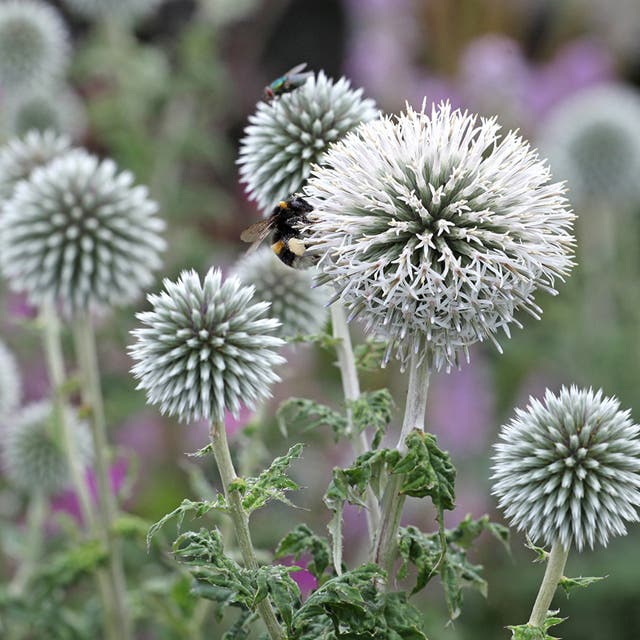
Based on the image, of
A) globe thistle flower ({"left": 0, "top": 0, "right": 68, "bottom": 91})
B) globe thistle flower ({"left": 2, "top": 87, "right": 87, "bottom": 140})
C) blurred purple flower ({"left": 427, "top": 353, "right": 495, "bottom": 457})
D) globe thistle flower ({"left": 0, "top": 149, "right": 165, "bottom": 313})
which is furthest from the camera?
blurred purple flower ({"left": 427, "top": 353, "right": 495, "bottom": 457})

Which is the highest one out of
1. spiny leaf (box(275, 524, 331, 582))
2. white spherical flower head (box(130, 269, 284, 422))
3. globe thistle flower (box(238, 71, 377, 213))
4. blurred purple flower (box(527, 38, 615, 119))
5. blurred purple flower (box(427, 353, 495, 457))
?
blurred purple flower (box(527, 38, 615, 119))

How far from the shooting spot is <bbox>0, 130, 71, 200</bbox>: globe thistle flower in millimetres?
3844

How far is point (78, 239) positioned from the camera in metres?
3.36

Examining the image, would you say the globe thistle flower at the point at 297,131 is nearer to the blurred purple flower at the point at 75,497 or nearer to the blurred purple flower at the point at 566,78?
the blurred purple flower at the point at 75,497

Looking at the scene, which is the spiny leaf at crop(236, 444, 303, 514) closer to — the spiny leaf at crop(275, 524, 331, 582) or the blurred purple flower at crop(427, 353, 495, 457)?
the spiny leaf at crop(275, 524, 331, 582)

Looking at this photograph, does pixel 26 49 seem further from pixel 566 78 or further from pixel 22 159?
pixel 566 78

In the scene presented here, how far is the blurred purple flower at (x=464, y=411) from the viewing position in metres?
6.09

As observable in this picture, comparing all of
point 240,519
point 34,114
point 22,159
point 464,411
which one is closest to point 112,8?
point 34,114

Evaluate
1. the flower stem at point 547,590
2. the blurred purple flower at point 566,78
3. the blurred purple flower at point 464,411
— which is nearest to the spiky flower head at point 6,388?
the flower stem at point 547,590

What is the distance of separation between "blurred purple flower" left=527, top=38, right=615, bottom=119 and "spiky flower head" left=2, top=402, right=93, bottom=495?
16.6ft

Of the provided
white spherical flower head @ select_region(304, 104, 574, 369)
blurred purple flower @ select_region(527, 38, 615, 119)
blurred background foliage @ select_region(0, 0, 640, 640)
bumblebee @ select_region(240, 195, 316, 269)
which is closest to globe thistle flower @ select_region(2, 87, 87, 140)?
blurred background foliage @ select_region(0, 0, 640, 640)

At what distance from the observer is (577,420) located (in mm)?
2064

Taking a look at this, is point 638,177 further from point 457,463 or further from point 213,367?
point 213,367

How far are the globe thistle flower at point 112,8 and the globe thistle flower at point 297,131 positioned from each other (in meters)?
3.27
